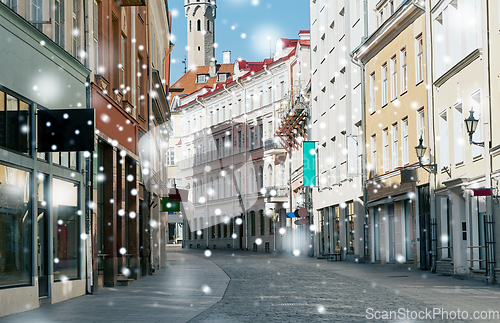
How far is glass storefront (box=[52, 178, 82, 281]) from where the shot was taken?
13.9m

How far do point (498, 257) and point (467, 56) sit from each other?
560 cm

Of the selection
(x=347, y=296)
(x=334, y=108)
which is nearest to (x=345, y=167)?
(x=334, y=108)

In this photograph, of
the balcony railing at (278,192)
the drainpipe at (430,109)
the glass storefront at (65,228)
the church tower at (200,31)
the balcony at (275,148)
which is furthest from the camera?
the church tower at (200,31)

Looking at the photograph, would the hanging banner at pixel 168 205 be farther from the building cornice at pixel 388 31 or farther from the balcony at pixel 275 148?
the balcony at pixel 275 148

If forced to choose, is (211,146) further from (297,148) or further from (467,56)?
(467,56)

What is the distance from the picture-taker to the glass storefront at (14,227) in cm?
1140

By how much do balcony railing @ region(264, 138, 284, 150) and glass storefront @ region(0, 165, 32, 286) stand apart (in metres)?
41.1

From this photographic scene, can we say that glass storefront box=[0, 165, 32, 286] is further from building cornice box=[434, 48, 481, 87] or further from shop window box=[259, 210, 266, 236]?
shop window box=[259, 210, 266, 236]

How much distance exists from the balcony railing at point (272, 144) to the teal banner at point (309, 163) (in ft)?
40.0

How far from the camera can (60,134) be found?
12.9 meters

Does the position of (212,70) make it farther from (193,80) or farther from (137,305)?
(137,305)

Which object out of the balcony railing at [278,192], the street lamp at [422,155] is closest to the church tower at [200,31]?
the balcony railing at [278,192]

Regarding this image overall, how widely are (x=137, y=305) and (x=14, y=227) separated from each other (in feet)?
8.27

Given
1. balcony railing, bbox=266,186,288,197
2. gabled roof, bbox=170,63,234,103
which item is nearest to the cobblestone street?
balcony railing, bbox=266,186,288,197
